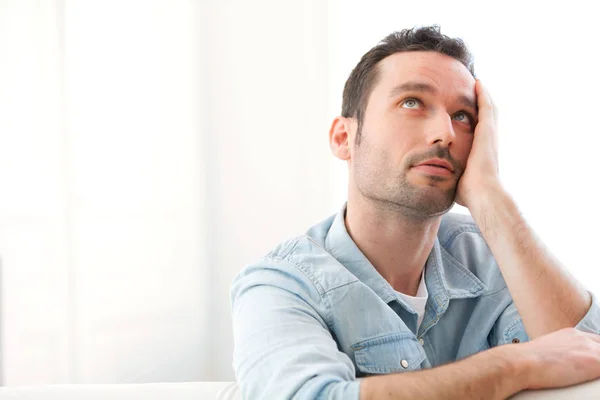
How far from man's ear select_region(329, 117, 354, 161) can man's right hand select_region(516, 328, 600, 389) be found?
73 centimetres

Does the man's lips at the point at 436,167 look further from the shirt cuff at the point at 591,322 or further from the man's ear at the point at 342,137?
the shirt cuff at the point at 591,322

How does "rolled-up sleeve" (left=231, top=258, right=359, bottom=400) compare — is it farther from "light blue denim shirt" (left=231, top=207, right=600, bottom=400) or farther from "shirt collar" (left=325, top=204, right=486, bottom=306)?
"shirt collar" (left=325, top=204, right=486, bottom=306)

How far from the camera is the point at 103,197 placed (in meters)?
2.29

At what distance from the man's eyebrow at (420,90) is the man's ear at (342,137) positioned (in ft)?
0.60

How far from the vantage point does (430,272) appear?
1.56 metres

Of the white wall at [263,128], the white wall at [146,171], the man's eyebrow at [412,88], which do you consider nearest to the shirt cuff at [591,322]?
the man's eyebrow at [412,88]

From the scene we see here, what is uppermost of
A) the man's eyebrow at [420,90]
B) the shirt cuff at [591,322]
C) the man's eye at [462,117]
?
the man's eyebrow at [420,90]

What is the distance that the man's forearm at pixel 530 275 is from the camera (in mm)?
1277

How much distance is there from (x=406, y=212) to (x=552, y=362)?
0.51 meters

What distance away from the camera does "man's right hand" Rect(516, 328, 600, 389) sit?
1031 mm

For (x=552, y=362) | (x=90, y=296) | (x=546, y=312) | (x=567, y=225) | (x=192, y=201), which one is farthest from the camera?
(x=192, y=201)

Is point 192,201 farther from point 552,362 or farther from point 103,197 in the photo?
point 552,362

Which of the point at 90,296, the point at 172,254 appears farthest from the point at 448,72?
the point at 172,254

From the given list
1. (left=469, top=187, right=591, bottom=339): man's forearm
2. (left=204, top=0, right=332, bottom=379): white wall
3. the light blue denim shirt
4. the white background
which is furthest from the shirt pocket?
(left=204, top=0, right=332, bottom=379): white wall
